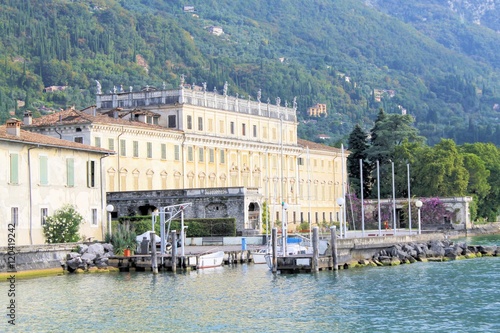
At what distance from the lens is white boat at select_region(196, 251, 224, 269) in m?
62.6

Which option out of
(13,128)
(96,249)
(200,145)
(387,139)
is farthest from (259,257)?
(387,139)

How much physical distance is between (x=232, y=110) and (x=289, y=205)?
10.8 metres

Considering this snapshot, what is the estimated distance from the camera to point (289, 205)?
11200 cm

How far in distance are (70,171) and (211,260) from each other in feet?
30.6

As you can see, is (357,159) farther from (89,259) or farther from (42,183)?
(89,259)

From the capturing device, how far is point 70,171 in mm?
65625

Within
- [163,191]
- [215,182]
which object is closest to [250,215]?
[163,191]

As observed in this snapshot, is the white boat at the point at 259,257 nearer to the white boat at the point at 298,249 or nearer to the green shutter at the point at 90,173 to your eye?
the white boat at the point at 298,249

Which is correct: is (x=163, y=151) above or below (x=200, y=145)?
below

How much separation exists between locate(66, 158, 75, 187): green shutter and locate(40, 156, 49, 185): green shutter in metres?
2.03

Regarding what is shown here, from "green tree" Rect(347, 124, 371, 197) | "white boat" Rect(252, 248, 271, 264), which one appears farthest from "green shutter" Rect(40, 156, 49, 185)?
"green tree" Rect(347, 124, 371, 197)

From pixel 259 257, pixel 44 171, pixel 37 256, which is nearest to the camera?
pixel 37 256

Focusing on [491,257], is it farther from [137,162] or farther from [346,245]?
[137,162]
